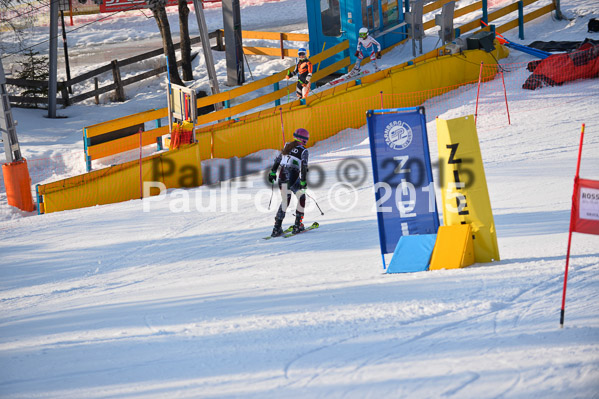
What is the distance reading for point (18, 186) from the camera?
15078 mm

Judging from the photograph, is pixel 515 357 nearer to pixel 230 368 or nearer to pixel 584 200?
pixel 584 200

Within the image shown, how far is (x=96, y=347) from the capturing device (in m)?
6.73

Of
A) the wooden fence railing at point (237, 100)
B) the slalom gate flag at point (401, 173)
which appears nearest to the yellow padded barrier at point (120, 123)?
the wooden fence railing at point (237, 100)

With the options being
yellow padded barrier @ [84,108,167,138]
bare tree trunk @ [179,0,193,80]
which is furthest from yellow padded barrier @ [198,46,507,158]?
bare tree trunk @ [179,0,193,80]

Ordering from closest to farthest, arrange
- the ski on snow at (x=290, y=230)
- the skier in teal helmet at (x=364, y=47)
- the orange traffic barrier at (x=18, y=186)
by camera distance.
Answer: the ski on snow at (x=290, y=230) → the orange traffic barrier at (x=18, y=186) → the skier in teal helmet at (x=364, y=47)

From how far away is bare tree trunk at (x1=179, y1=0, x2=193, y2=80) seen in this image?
23344 mm

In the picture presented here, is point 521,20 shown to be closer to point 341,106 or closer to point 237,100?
point 341,106

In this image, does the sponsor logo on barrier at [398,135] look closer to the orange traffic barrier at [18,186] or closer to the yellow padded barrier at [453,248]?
the yellow padded barrier at [453,248]

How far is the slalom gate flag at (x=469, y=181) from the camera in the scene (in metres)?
7.96

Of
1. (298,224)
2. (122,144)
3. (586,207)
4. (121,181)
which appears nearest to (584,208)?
(586,207)

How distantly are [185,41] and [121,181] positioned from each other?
10649 mm

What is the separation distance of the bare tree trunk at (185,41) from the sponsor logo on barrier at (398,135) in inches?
637

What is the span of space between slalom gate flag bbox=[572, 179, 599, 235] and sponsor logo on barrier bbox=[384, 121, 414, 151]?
8.66ft

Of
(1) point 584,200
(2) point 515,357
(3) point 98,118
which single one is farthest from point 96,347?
(3) point 98,118
